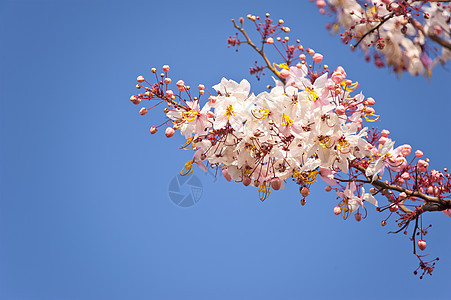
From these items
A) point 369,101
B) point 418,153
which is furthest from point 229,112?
point 418,153

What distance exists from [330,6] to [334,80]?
1.37 m

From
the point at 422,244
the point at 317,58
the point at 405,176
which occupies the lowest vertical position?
the point at 422,244

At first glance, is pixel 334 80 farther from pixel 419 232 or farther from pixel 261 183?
pixel 419 232

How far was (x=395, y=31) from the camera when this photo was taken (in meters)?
2.59

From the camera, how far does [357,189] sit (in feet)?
5.56

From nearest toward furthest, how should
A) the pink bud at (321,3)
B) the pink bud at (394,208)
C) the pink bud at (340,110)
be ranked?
1. the pink bud at (340,110)
2. the pink bud at (394,208)
3. the pink bud at (321,3)

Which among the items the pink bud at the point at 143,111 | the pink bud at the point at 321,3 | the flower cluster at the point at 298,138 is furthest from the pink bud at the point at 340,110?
the pink bud at the point at 321,3

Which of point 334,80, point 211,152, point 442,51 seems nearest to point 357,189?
point 334,80

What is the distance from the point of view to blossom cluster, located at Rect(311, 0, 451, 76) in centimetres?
226

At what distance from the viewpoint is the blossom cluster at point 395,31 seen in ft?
7.42

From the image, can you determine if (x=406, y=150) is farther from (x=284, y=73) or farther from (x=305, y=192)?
(x=284, y=73)

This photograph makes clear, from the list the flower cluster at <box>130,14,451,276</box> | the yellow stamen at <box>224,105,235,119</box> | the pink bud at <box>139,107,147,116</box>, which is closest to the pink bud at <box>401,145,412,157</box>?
the flower cluster at <box>130,14,451,276</box>

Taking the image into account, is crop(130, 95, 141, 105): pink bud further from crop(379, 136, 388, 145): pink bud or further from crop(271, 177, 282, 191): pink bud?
crop(379, 136, 388, 145): pink bud

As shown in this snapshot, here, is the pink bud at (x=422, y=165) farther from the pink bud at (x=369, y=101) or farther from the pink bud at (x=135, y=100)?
the pink bud at (x=135, y=100)
